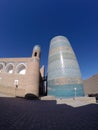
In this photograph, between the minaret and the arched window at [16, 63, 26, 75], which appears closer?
the minaret

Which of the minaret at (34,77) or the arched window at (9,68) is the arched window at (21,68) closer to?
the arched window at (9,68)

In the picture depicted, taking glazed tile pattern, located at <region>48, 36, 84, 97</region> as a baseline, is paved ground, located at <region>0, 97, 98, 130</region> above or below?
below

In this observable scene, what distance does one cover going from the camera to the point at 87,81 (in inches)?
1432

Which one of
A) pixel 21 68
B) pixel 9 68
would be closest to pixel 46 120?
pixel 21 68

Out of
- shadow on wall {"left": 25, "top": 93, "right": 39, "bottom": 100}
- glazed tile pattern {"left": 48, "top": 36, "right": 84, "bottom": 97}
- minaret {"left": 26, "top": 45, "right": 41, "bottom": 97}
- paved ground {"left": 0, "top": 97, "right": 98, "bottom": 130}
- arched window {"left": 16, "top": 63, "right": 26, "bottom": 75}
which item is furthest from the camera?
arched window {"left": 16, "top": 63, "right": 26, "bottom": 75}

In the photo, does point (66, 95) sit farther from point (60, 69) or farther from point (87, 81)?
point (87, 81)

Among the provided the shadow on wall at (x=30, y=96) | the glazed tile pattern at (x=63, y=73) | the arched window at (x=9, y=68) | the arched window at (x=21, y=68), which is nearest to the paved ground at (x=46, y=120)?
the shadow on wall at (x=30, y=96)

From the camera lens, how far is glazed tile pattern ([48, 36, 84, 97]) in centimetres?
1664

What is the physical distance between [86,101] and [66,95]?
416 cm

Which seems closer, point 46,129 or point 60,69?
point 46,129

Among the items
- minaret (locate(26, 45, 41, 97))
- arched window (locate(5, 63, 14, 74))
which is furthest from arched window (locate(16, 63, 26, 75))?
minaret (locate(26, 45, 41, 97))

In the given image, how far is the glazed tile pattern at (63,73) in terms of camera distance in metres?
16.6

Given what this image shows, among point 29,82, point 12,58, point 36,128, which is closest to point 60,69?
point 29,82

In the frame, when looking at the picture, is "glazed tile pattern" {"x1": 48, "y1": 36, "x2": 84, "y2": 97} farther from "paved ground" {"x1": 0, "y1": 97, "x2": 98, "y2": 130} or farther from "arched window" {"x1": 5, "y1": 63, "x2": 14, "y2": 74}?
"paved ground" {"x1": 0, "y1": 97, "x2": 98, "y2": 130}
